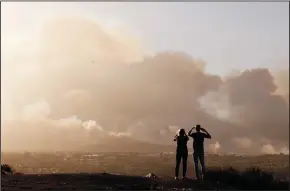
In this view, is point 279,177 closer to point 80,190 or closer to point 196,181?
point 196,181

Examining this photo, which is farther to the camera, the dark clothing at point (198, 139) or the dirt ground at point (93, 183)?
the dark clothing at point (198, 139)

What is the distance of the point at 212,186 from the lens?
18062 mm

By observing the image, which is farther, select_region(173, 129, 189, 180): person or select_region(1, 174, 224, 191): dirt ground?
select_region(173, 129, 189, 180): person

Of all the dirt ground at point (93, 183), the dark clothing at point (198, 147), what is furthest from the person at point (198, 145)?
the dirt ground at point (93, 183)

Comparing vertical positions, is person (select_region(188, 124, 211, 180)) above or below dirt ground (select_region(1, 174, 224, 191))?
above

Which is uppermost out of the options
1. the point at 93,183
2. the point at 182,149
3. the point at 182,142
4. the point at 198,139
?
the point at 198,139

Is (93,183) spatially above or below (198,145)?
below

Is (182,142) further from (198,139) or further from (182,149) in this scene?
(198,139)

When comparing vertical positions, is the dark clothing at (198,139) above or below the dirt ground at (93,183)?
above

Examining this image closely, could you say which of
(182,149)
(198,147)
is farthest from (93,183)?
(198,147)

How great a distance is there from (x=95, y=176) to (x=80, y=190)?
325 cm

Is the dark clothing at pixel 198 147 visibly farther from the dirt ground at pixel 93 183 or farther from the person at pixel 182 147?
the dirt ground at pixel 93 183

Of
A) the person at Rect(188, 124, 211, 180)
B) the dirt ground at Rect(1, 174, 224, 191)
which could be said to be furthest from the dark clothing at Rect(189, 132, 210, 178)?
the dirt ground at Rect(1, 174, 224, 191)

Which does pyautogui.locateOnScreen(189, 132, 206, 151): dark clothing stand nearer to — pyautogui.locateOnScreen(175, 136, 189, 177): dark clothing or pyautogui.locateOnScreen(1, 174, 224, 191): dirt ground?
pyautogui.locateOnScreen(175, 136, 189, 177): dark clothing
